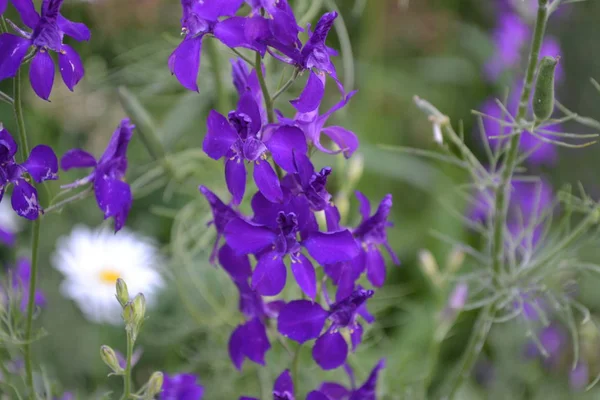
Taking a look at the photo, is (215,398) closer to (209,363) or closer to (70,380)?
(209,363)

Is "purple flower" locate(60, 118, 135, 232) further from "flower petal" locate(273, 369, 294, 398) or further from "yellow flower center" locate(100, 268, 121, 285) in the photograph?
"yellow flower center" locate(100, 268, 121, 285)

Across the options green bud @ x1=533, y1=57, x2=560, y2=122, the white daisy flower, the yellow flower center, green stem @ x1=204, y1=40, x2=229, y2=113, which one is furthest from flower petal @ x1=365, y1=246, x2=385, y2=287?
the yellow flower center

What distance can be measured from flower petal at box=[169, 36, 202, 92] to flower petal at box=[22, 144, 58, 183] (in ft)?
0.52

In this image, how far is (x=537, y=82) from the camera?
828 mm

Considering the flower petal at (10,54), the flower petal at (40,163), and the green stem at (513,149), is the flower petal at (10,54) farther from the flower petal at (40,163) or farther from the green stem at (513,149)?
the green stem at (513,149)

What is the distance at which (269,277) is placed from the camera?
75 centimetres

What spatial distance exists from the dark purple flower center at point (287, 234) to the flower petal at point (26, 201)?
25 cm

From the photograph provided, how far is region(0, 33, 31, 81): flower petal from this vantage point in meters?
0.71

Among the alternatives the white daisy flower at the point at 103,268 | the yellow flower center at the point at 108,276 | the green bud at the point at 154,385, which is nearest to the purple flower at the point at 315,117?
the green bud at the point at 154,385

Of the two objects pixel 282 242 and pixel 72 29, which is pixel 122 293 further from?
pixel 72 29

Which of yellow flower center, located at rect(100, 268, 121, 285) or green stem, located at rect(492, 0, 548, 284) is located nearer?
green stem, located at rect(492, 0, 548, 284)

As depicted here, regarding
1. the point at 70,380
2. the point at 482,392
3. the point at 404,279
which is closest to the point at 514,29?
the point at 404,279

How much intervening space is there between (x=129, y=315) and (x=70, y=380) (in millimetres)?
911

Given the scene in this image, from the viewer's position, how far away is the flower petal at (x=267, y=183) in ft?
2.40
